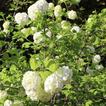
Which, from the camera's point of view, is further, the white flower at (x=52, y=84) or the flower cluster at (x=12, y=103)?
the flower cluster at (x=12, y=103)

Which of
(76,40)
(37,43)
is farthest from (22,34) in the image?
(76,40)

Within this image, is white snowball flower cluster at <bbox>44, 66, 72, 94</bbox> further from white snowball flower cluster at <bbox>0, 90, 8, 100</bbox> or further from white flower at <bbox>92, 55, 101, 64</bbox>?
white flower at <bbox>92, 55, 101, 64</bbox>

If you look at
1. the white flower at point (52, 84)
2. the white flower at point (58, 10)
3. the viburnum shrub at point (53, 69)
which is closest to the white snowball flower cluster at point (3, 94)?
the viburnum shrub at point (53, 69)

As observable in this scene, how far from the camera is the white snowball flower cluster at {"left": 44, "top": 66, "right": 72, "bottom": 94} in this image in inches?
103

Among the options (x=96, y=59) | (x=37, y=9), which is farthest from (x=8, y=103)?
(x=96, y=59)

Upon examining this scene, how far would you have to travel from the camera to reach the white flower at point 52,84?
2.62m

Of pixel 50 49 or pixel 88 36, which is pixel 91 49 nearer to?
pixel 88 36

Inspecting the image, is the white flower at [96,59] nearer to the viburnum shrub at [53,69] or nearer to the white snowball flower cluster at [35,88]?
the viburnum shrub at [53,69]

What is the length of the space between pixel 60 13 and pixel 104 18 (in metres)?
0.43

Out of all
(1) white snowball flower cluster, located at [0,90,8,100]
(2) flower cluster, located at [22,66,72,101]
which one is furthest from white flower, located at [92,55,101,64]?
(2) flower cluster, located at [22,66,72,101]

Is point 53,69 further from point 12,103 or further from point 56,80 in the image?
point 12,103

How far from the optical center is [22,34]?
163 inches

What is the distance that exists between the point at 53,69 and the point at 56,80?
0.22ft

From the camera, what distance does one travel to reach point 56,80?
8.80 feet
